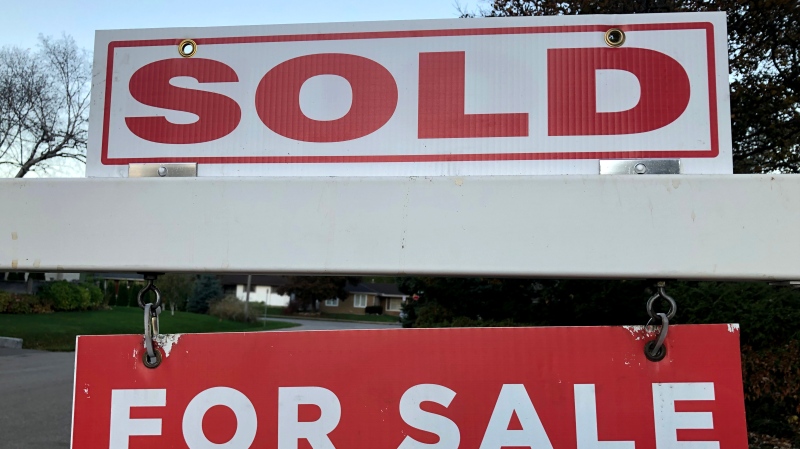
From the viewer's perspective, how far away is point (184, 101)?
3.75 feet

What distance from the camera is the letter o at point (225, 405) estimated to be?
1.05 meters

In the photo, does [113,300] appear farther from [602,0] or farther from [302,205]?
[302,205]

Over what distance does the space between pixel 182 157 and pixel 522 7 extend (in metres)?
9.45

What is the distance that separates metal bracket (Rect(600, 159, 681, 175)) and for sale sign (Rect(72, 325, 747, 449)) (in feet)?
0.83

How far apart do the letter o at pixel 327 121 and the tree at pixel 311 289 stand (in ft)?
160

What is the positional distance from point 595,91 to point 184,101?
70cm

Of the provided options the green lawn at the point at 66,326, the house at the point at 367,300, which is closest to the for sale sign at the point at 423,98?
the green lawn at the point at 66,326

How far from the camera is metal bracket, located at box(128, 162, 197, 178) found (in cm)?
112

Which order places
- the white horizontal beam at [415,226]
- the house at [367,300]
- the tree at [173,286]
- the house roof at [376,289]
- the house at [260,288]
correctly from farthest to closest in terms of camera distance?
the house roof at [376,289], the house at [367,300], the house at [260,288], the tree at [173,286], the white horizontal beam at [415,226]

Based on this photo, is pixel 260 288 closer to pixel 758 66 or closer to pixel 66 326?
pixel 66 326

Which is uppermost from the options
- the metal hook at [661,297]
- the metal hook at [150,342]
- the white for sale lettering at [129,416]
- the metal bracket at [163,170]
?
the metal bracket at [163,170]

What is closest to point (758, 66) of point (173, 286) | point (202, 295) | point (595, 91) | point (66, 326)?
point (595, 91)

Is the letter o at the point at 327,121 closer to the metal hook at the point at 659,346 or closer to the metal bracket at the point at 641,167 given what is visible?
the metal bracket at the point at 641,167

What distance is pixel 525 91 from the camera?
43.3 inches
